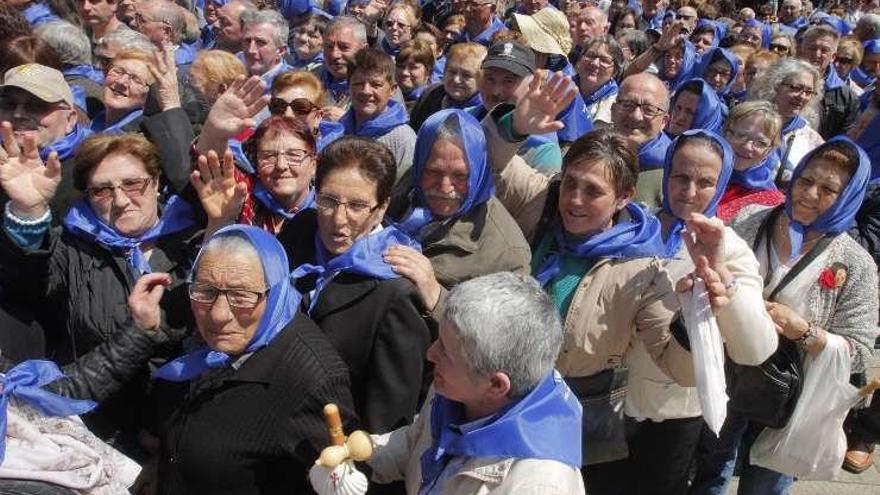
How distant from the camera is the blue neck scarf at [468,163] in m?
3.00

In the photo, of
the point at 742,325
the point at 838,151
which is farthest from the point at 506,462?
Result: the point at 838,151

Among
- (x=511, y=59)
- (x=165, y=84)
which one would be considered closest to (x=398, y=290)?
(x=165, y=84)

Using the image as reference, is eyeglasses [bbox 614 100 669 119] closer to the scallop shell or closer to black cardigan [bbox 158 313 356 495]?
black cardigan [bbox 158 313 356 495]

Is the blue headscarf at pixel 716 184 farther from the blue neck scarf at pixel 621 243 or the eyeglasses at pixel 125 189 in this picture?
Result: the eyeglasses at pixel 125 189

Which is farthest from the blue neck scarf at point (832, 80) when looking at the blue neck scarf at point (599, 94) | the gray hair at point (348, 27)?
the gray hair at point (348, 27)

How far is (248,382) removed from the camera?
7.50 feet

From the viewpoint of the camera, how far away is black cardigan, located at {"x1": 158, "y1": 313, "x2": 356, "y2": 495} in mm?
2252

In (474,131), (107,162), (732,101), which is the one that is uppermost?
(474,131)

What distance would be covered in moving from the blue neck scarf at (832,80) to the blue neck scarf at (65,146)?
229 inches

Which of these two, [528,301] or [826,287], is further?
[826,287]

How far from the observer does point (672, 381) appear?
288cm

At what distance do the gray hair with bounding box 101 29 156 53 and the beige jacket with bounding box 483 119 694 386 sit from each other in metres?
2.94

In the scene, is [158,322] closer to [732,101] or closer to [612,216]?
[612,216]

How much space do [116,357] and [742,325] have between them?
79.1 inches
